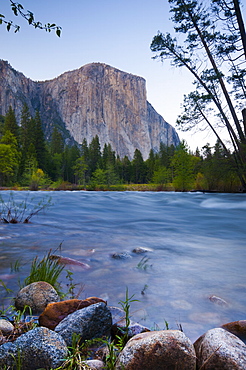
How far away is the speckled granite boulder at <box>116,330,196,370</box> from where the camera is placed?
116cm

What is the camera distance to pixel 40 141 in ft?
187

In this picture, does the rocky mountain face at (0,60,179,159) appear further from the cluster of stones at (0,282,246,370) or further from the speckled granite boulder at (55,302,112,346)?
the cluster of stones at (0,282,246,370)

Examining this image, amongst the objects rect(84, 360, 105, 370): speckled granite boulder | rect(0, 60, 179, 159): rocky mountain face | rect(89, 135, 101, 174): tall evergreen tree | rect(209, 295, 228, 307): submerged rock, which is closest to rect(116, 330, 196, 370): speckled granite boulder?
rect(84, 360, 105, 370): speckled granite boulder

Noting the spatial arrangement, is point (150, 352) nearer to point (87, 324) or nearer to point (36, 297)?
point (87, 324)

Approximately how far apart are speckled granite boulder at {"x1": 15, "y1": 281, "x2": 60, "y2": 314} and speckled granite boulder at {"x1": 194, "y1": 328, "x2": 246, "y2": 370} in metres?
1.24

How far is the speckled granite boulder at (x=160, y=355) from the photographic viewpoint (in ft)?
3.82

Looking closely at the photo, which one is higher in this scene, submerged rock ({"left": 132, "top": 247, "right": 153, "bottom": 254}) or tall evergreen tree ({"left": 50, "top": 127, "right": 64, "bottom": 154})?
tall evergreen tree ({"left": 50, "top": 127, "right": 64, "bottom": 154})

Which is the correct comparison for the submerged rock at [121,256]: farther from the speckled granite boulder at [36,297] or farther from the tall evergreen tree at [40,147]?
the tall evergreen tree at [40,147]

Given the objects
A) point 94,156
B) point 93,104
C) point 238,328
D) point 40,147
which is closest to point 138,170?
point 94,156

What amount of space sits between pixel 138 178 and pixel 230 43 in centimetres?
6288

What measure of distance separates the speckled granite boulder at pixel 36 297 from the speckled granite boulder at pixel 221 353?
1.24 meters

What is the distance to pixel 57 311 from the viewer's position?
1752 millimetres

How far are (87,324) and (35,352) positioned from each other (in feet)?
1.33

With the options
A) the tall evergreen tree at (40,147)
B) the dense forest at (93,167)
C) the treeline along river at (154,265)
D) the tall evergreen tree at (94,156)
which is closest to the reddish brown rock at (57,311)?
the treeline along river at (154,265)
